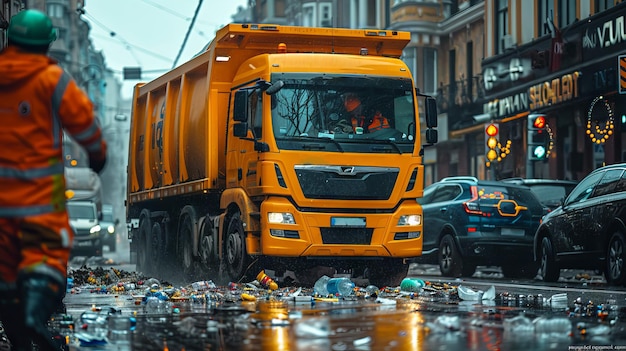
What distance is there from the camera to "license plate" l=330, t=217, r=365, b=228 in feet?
50.6

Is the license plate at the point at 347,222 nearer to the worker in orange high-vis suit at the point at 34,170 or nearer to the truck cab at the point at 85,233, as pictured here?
the worker in orange high-vis suit at the point at 34,170

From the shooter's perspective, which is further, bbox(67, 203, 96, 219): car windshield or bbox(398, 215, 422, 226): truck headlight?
bbox(67, 203, 96, 219): car windshield

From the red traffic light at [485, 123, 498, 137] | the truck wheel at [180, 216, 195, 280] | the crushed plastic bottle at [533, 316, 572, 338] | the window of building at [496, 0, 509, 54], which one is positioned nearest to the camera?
the crushed plastic bottle at [533, 316, 572, 338]

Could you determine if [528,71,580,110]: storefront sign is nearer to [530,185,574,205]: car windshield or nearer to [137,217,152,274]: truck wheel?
[530,185,574,205]: car windshield

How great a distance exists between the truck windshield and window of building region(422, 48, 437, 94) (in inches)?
1304

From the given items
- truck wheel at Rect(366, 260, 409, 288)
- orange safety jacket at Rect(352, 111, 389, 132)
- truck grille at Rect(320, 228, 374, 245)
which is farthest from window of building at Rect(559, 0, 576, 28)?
truck grille at Rect(320, 228, 374, 245)

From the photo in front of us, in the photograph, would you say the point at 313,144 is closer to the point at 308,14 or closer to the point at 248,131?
the point at 248,131

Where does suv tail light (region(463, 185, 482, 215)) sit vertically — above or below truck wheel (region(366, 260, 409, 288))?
above

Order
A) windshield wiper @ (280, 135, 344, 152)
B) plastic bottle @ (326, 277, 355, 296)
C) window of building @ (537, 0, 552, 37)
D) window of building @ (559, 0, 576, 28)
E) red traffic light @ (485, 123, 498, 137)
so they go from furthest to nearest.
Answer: window of building @ (537, 0, 552, 37)
window of building @ (559, 0, 576, 28)
red traffic light @ (485, 123, 498, 137)
windshield wiper @ (280, 135, 344, 152)
plastic bottle @ (326, 277, 355, 296)

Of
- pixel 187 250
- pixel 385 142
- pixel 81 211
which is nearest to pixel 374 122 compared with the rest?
pixel 385 142

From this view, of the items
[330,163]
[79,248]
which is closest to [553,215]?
[330,163]

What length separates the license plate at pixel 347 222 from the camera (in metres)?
15.4

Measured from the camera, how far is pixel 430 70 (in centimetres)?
4928

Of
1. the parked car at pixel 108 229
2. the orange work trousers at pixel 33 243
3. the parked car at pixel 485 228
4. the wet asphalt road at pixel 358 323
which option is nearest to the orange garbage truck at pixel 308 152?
the wet asphalt road at pixel 358 323
